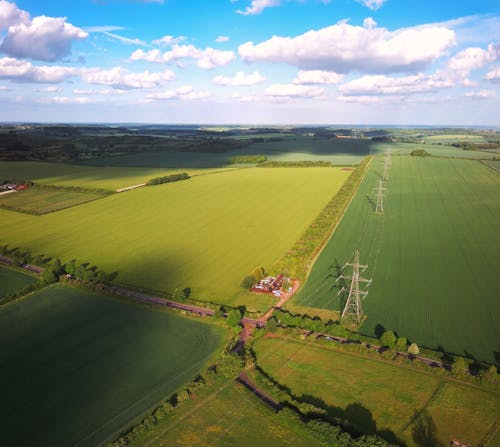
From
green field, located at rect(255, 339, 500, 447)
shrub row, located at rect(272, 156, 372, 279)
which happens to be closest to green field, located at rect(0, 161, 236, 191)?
shrub row, located at rect(272, 156, 372, 279)

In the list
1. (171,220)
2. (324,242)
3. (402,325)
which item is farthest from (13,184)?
(402,325)

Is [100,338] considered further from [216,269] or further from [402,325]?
[402,325]

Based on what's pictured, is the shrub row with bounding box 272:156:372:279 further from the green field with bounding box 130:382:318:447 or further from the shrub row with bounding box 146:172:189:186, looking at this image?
the shrub row with bounding box 146:172:189:186

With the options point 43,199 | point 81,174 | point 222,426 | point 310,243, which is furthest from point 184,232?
point 81,174

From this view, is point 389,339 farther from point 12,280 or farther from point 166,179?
point 166,179

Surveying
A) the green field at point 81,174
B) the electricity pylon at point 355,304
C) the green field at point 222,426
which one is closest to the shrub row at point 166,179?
the green field at point 81,174
